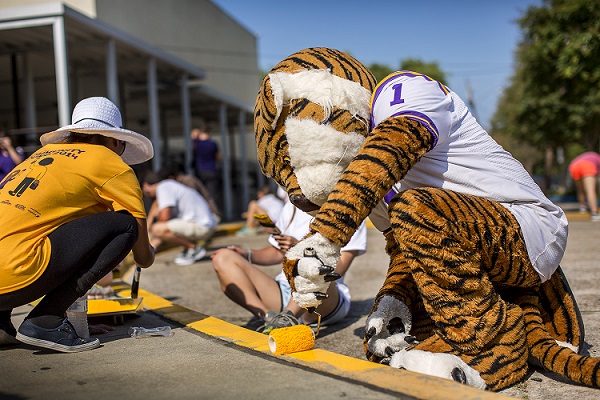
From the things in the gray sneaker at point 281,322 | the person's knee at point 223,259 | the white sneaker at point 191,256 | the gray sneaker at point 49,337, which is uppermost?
the gray sneaker at point 49,337

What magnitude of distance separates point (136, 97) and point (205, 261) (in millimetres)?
9325

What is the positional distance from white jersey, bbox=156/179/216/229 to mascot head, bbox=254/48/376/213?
5881mm

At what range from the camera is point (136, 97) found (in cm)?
1656

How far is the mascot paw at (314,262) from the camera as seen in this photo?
2148mm

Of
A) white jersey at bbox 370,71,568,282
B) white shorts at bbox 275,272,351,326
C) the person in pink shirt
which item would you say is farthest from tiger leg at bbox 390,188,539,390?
the person in pink shirt

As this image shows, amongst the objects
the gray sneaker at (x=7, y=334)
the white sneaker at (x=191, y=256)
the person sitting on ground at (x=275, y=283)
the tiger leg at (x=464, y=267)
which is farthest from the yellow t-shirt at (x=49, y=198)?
the white sneaker at (x=191, y=256)

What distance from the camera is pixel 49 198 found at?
2879 mm

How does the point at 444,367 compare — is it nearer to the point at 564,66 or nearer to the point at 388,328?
the point at 388,328

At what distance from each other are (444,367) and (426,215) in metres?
0.53

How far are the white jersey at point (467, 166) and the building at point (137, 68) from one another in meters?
7.69

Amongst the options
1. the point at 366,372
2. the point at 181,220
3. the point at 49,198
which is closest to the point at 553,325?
the point at 366,372

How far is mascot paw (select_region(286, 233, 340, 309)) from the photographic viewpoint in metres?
2.15

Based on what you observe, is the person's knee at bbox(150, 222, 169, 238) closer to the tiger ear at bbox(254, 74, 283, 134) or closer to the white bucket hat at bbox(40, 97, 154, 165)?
the white bucket hat at bbox(40, 97, 154, 165)

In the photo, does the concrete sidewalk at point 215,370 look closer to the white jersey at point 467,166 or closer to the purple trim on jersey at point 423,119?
the white jersey at point 467,166
